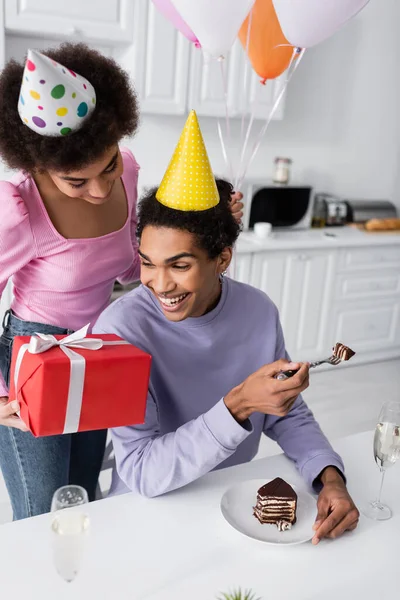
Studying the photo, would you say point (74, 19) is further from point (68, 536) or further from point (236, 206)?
point (68, 536)

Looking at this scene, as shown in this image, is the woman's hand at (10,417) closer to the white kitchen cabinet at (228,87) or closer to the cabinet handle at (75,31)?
the cabinet handle at (75,31)

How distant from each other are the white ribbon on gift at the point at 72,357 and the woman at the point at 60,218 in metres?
0.15

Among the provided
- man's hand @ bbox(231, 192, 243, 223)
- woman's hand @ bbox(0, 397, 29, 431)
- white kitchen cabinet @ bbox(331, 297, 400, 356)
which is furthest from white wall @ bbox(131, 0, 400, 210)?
woman's hand @ bbox(0, 397, 29, 431)

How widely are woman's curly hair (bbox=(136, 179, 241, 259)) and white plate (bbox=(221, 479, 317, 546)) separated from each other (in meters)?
0.46

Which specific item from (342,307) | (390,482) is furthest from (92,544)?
(342,307)

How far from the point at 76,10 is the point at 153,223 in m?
1.89

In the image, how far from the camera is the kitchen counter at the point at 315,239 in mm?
3316

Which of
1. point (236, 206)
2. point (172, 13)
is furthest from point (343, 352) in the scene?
point (172, 13)

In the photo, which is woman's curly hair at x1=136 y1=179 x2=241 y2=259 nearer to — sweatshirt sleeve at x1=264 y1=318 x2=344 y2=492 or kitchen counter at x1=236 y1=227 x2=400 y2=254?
sweatshirt sleeve at x1=264 y1=318 x2=344 y2=492

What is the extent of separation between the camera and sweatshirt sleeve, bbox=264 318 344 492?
4.14ft

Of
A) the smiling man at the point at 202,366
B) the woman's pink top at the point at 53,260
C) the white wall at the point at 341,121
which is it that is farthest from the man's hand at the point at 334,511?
the white wall at the point at 341,121

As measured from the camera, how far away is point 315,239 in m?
3.51

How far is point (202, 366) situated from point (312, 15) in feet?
3.11

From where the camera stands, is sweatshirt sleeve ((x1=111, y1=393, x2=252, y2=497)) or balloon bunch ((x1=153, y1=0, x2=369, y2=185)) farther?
balloon bunch ((x1=153, y1=0, x2=369, y2=185))
